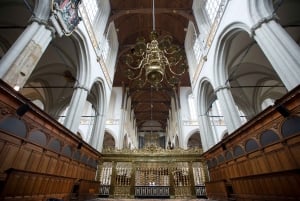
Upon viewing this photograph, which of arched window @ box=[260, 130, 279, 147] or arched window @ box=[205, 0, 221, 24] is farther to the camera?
arched window @ box=[205, 0, 221, 24]

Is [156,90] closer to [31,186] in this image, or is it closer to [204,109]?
[204,109]

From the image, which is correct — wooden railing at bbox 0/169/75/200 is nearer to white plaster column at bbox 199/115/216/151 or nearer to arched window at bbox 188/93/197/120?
white plaster column at bbox 199/115/216/151

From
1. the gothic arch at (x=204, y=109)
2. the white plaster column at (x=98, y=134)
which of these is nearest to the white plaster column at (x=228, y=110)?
the gothic arch at (x=204, y=109)

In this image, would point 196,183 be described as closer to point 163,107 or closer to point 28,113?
point 28,113

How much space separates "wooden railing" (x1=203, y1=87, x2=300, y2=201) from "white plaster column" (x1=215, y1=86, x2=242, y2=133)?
992 mm

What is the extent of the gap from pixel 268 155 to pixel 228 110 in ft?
11.7

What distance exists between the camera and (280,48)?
5.27 metres

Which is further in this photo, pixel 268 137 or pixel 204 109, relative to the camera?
pixel 204 109

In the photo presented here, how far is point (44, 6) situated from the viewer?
5.85 metres

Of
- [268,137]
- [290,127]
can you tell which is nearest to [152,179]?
[268,137]

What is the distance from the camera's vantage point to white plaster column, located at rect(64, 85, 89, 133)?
810 cm

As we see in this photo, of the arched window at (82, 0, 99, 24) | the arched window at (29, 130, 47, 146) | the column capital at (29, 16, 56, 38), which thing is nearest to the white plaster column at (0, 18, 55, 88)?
the column capital at (29, 16, 56, 38)

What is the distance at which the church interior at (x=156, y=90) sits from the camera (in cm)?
455

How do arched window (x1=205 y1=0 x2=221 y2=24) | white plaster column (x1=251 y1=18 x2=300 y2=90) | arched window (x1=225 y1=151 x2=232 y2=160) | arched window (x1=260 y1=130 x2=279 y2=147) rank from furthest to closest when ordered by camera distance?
arched window (x1=205 y1=0 x2=221 y2=24) < arched window (x1=225 y1=151 x2=232 y2=160) < arched window (x1=260 y1=130 x2=279 y2=147) < white plaster column (x1=251 y1=18 x2=300 y2=90)
